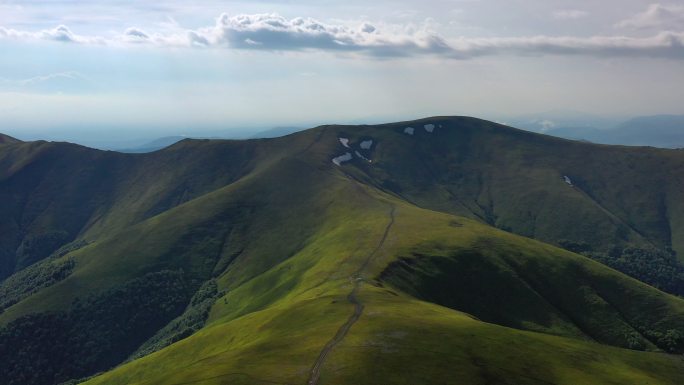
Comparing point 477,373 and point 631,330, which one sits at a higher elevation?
point 477,373

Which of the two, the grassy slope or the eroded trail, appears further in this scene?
the grassy slope

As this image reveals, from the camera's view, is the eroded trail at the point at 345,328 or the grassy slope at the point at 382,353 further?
the grassy slope at the point at 382,353

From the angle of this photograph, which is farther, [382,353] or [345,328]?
[345,328]

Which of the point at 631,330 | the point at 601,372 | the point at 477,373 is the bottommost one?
the point at 631,330

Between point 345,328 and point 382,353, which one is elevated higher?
point 382,353

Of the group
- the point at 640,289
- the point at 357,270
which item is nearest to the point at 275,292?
the point at 357,270

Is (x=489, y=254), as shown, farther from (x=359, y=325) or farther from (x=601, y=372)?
(x=359, y=325)

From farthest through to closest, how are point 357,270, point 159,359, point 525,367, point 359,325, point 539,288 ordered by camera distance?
point 539,288 → point 357,270 → point 159,359 → point 359,325 → point 525,367

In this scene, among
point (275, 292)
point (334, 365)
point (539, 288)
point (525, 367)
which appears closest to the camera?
point (334, 365)

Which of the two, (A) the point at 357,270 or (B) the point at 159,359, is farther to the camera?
(A) the point at 357,270
